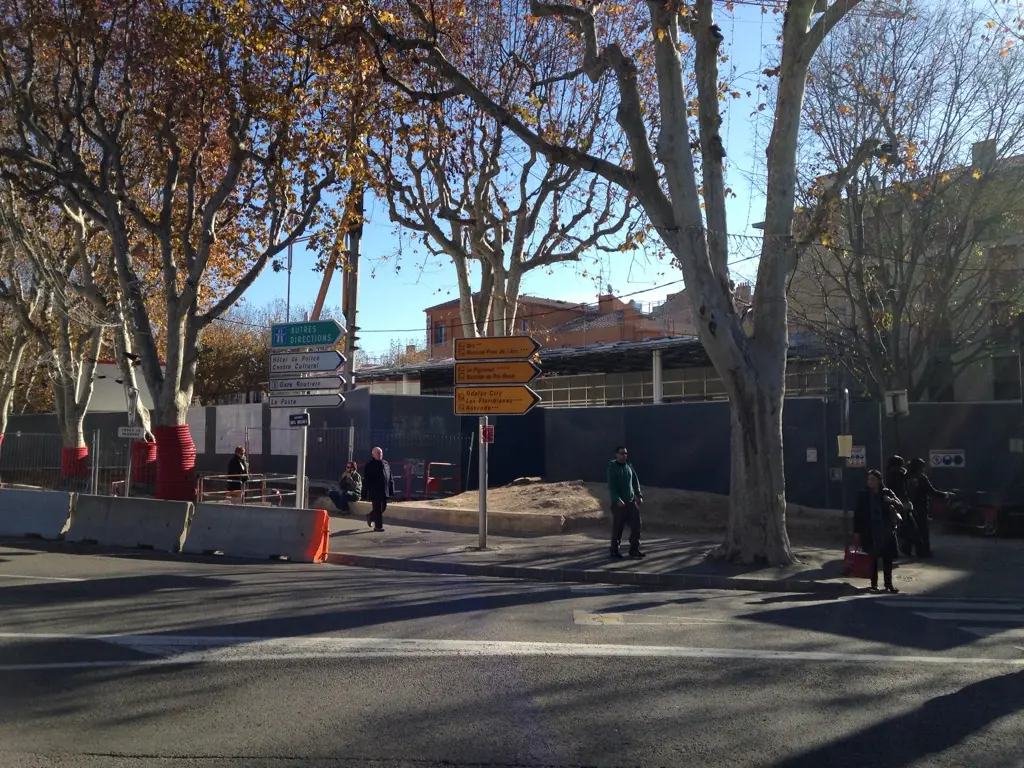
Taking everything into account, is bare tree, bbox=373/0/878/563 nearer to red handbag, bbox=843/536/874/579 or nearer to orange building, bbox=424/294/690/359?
red handbag, bbox=843/536/874/579

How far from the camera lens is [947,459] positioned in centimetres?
1975

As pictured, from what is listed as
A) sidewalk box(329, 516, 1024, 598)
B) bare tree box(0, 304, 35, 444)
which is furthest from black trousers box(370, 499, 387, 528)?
bare tree box(0, 304, 35, 444)

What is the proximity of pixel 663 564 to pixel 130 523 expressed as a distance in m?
8.71

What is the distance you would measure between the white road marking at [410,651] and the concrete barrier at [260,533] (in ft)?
19.0

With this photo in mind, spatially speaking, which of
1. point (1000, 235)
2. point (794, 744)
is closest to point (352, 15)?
point (794, 744)

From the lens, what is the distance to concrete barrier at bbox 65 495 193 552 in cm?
1454

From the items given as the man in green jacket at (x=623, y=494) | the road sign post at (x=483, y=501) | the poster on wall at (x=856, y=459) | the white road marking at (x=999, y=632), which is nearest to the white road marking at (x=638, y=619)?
the white road marking at (x=999, y=632)

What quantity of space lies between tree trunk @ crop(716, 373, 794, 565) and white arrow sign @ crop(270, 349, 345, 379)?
6.85m

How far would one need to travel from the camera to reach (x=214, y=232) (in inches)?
728

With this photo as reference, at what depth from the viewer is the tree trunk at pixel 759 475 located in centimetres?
1313

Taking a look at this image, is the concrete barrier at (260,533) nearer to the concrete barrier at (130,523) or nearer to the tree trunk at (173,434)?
the concrete barrier at (130,523)

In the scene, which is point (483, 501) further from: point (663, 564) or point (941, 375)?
point (941, 375)

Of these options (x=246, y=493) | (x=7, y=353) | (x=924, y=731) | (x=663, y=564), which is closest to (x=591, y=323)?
(x=7, y=353)

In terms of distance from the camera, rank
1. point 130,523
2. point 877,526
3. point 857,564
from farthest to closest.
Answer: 1. point 130,523
2. point 857,564
3. point 877,526
